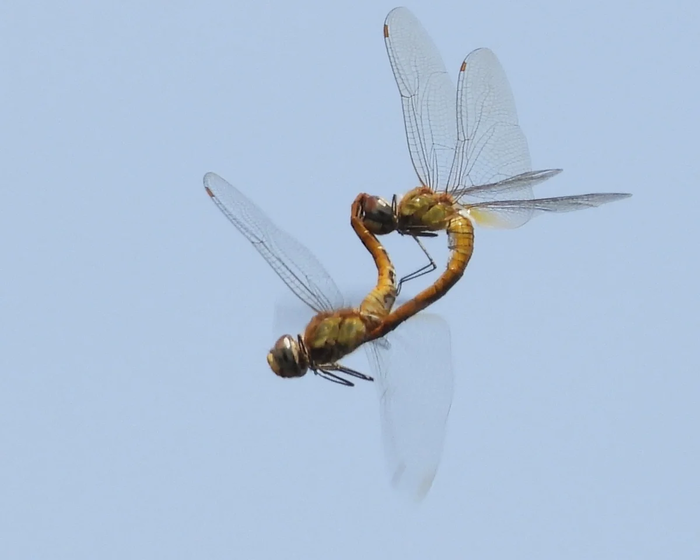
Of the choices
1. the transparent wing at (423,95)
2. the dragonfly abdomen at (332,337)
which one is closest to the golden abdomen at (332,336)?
the dragonfly abdomen at (332,337)

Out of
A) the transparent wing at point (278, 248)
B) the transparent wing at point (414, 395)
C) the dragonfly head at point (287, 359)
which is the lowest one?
the transparent wing at point (414, 395)

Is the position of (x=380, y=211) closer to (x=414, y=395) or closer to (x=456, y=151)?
(x=456, y=151)

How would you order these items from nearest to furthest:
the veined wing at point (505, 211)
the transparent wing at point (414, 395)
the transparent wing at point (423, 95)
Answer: the transparent wing at point (414, 395) → the veined wing at point (505, 211) → the transparent wing at point (423, 95)

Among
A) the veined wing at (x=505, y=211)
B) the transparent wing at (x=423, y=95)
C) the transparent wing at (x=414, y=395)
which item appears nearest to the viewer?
the transparent wing at (x=414, y=395)

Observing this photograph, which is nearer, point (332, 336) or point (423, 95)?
point (332, 336)

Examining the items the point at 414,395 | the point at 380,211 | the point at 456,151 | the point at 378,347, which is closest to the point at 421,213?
the point at 380,211

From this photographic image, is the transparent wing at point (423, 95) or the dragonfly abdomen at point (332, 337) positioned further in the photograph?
the transparent wing at point (423, 95)

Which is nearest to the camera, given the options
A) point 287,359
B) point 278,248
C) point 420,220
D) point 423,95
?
point 287,359

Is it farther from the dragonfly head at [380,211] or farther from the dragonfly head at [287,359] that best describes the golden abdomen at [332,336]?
the dragonfly head at [380,211]
